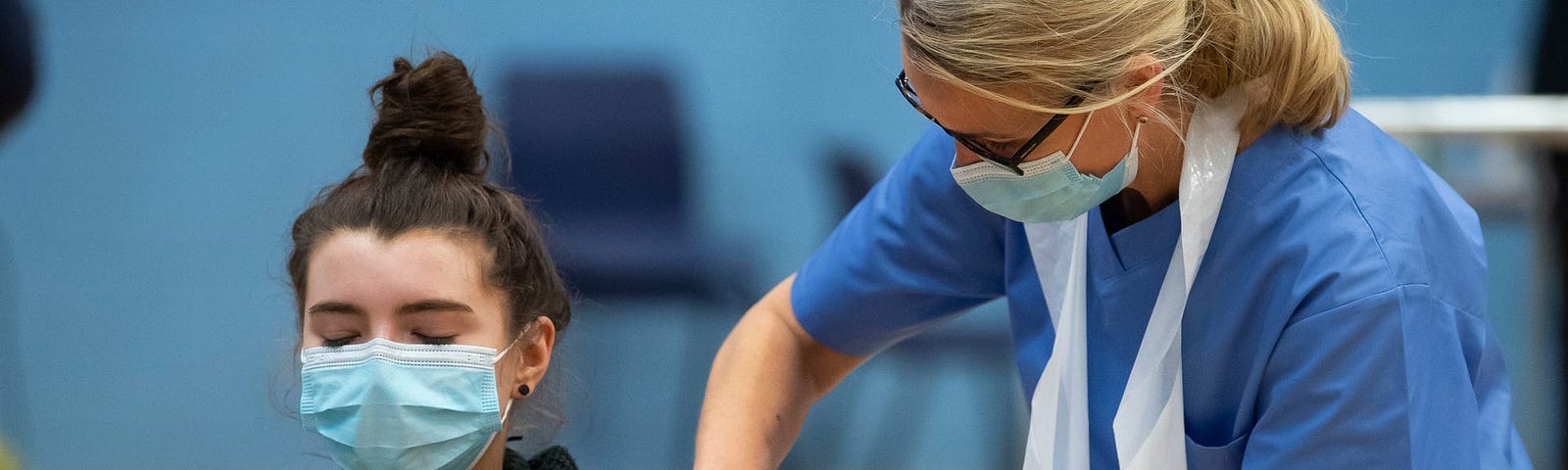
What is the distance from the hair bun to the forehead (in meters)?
0.09

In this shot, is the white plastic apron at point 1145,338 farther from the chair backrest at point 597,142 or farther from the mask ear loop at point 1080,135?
the chair backrest at point 597,142

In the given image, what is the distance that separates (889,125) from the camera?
9.81 feet

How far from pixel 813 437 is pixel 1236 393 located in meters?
1.88

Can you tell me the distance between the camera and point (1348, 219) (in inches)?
44.0

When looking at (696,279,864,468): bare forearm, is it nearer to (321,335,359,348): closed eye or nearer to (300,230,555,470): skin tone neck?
(300,230,555,470): skin tone neck

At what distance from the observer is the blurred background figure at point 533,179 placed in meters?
2.93

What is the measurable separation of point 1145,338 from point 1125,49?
265mm

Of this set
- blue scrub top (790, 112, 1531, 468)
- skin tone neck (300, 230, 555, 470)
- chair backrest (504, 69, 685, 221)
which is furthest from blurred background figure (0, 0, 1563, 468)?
blue scrub top (790, 112, 1531, 468)

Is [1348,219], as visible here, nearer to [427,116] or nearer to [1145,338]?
[1145,338]

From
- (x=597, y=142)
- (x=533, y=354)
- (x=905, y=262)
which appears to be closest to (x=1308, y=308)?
(x=905, y=262)

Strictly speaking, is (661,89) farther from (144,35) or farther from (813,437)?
(144,35)

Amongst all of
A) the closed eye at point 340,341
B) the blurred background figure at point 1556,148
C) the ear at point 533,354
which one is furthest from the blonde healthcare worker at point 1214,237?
the blurred background figure at point 1556,148

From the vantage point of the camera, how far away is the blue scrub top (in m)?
1.07

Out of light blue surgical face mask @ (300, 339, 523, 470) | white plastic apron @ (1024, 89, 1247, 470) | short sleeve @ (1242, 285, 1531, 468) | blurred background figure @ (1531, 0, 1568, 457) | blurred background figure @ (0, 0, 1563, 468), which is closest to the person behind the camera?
short sleeve @ (1242, 285, 1531, 468)
